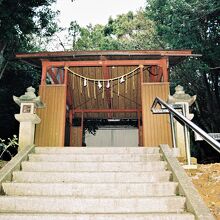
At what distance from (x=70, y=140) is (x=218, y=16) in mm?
9296

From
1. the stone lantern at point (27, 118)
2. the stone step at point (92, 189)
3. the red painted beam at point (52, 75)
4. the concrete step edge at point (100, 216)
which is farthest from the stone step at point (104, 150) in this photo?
the red painted beam at point (52, 75)

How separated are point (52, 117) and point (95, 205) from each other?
4.45m

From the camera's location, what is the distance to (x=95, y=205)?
144 inches

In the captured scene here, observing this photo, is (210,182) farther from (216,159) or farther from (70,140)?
(216,159)

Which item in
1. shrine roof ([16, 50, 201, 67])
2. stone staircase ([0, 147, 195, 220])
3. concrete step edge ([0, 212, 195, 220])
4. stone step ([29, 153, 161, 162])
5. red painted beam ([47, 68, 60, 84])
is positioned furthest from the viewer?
red painted beam ([47, 68, 60, 84])

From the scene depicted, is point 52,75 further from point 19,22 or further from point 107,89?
point 19,22

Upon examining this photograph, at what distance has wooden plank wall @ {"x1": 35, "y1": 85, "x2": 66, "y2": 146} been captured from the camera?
7.56 metres

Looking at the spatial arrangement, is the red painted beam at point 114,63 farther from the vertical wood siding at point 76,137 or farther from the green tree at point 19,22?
the vertical wood siding at point 76,137

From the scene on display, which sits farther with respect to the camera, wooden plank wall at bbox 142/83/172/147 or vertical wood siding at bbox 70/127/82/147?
vertical wood siding at bbox 70/127/82/147

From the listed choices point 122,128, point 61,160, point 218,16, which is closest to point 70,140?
point 122,128

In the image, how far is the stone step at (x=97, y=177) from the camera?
4469 mm

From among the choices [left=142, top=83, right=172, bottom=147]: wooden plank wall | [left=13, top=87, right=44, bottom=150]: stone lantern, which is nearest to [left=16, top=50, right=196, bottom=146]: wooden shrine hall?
[left=142, top=83, right=172, bottom=147]: wooden plank wall

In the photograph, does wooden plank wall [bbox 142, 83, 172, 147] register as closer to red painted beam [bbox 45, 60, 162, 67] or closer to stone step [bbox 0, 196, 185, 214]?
red painted beam [bbox 45, 60, 162, 67]

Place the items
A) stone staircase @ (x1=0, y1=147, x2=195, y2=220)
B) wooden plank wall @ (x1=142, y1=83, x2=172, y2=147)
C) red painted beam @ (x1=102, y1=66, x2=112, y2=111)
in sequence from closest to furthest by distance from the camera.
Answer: stone staircase @ (x1=0, y1=147, x2=195, y2=220), wooden plank wall @ (x1=142, y1=83, x2=172, y2=147), red painted beam @ (x1=102, y1=66, x2=112, y2=111)
